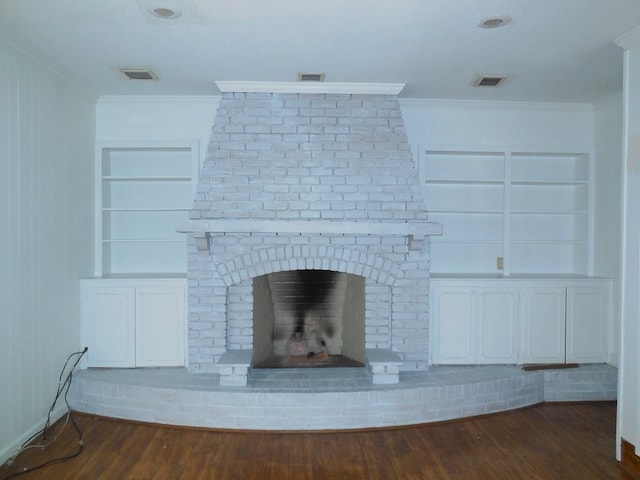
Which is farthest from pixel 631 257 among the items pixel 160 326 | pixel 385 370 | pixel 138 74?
pixel 138 74

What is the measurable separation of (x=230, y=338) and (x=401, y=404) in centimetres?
147

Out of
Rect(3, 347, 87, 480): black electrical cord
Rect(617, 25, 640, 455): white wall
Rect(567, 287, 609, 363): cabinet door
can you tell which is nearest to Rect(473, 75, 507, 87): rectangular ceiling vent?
Rect(617, 25, 640, 455): white wall

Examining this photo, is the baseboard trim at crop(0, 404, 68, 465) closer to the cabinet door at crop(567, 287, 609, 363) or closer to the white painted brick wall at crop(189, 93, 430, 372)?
the white painted brick wall at crop(189, 93, 430, 372)

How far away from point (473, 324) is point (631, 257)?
4.73 ft

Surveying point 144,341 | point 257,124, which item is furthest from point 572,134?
point 144,341

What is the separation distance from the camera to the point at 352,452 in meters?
2.94

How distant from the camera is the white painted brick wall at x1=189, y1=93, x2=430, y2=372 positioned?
3619 millimetres

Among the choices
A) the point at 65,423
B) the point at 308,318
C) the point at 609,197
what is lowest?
the point at 65,423

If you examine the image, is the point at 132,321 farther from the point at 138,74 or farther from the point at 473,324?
the point at 473,324

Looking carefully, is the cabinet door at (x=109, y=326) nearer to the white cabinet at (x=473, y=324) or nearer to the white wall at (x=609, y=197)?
the white cabinet at (x=473, y=324)

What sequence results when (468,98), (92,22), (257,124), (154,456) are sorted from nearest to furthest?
(92,22)
(154,456)
(257,124)
(468,98)

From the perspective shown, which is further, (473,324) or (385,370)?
(473,324)

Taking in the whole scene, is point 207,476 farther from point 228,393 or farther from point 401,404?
point 401,404

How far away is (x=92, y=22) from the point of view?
254cm
